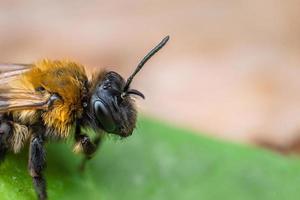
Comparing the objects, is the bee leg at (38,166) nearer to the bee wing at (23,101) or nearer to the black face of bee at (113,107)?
the bee wing at (23,101)

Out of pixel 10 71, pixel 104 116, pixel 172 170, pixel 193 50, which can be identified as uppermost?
pixel 104 116

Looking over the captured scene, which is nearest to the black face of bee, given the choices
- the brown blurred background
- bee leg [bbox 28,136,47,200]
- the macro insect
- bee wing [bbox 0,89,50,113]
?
the macro insect

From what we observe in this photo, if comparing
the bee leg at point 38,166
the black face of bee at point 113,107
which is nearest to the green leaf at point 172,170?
the bee leg at point 38,166

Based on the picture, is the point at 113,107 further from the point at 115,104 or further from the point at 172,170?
the point at 172,170

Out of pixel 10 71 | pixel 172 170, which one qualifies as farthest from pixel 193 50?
pixel 10 71

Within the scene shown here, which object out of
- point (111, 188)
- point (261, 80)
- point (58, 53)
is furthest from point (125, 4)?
point (111, 188)

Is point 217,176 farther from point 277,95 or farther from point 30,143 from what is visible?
point 277,95
